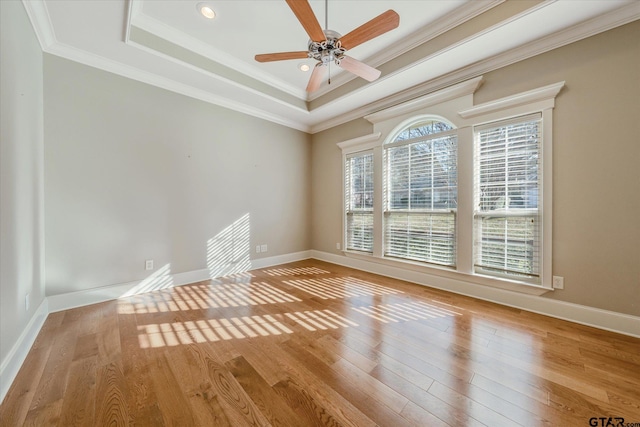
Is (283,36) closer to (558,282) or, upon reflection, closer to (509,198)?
(509,198)

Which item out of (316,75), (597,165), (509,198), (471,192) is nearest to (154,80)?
(316,75)

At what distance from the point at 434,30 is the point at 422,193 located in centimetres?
190

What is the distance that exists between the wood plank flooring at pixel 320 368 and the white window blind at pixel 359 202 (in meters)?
1.68

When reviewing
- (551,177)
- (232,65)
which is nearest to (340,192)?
(232,65)

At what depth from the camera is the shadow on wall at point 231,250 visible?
3.69m

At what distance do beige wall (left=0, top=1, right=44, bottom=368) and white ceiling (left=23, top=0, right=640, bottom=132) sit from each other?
422mm

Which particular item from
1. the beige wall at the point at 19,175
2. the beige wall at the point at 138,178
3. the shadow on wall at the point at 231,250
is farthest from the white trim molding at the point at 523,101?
the beige wall at the point at 19,175

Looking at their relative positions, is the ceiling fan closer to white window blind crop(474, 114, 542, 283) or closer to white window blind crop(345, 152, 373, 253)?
white window blind crop(474, 114, 542, 283)

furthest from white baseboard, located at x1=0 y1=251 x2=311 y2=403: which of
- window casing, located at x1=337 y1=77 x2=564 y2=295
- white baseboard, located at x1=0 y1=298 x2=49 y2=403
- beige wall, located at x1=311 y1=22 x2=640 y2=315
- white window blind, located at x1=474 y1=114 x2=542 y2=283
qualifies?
beige wall, located at x1=311 y1=22 x2=640 y2=315

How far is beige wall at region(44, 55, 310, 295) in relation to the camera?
2518 mm

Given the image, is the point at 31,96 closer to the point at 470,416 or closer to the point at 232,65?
the point at 232,65

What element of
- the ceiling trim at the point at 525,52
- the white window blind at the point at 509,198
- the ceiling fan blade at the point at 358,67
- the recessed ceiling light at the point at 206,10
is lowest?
the white window blind at the point at 509,198

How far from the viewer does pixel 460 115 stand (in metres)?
2.95

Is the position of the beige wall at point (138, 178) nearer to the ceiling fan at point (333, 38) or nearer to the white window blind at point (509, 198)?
the ceiling fan at point (333, 38)
